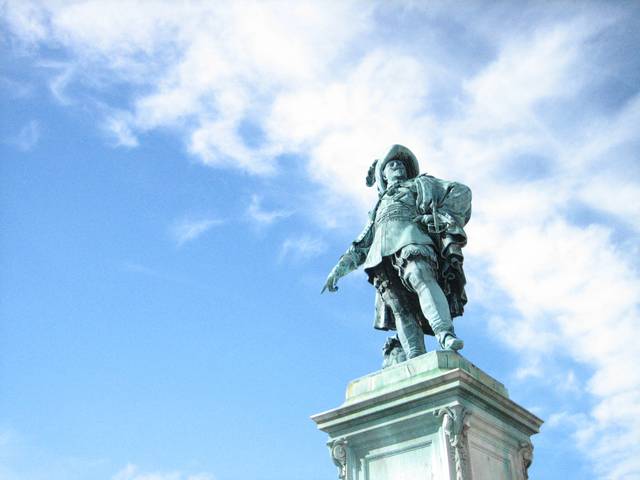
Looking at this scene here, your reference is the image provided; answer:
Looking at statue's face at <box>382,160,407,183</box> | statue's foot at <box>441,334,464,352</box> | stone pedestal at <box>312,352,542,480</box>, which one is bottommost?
stone pedestal at <box>312,352,542,480</box>

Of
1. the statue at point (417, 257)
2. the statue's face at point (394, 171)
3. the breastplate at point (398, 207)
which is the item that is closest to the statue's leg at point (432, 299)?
the statue at point (417, 257)

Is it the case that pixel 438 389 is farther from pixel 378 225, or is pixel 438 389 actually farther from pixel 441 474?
pixel 378 225

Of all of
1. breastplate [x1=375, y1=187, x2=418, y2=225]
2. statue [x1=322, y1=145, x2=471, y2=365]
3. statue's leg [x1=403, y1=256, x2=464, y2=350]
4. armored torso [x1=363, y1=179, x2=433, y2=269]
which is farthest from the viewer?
breastplate [x1=375, y1=187, x2=418, y2=225]

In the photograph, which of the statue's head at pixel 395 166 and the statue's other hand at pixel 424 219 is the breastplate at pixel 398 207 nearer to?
the statue's other hand at pixel 424 219

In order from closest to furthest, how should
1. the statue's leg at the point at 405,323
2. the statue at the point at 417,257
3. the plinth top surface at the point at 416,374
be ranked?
1. the plinth top surface at the point at 416,374
2. the statue at the point at 417,257
3. the statue's leg at the point at 405,323

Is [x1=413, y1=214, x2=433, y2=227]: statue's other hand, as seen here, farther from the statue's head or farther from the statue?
the statue's head

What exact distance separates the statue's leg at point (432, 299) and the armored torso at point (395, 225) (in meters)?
0.33

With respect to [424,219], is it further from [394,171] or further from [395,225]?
[394,171]

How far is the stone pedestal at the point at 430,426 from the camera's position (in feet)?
26.2

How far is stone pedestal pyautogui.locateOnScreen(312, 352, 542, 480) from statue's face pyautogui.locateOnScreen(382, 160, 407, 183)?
3.07 meters

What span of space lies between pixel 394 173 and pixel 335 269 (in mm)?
1616

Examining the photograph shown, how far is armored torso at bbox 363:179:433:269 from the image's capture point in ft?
32.2

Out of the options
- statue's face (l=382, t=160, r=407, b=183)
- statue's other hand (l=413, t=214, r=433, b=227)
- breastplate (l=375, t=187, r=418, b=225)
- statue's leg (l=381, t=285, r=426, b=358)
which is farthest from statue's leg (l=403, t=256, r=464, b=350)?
statue's face (l=382, t=160, r=407, b=183)

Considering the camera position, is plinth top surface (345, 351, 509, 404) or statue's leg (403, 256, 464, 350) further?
statue's leg (403, 256, 464, 350)
